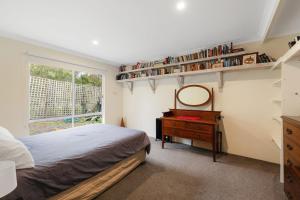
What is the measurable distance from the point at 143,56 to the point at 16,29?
8.27 feet

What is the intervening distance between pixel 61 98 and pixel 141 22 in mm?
2632

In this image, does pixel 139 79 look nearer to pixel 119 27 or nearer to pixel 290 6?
pixel 119 27

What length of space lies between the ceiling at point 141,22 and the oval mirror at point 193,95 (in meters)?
0.94

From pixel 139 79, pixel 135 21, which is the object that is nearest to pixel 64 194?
pixel 135 21

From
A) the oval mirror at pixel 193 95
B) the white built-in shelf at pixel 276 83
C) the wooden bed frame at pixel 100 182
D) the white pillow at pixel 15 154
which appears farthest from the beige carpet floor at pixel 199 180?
the white built-in shelf at pixel 276 83

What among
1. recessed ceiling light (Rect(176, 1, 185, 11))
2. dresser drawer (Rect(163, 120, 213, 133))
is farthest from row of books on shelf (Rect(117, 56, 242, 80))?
recessed ceiling light (Rect(176, 1, 185, 11))

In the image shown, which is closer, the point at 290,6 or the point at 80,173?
the point at 80,173

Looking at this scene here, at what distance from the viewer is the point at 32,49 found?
290cm

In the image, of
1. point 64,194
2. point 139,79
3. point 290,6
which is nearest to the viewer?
point 64,194

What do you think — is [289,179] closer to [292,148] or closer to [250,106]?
[292,148]

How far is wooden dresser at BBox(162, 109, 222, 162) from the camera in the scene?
2.71 metres

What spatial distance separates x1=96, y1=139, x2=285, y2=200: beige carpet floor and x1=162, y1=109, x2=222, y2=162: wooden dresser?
396 mm

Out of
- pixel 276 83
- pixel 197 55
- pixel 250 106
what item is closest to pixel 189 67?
pixel 197 55

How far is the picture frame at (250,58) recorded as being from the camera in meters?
2.61
